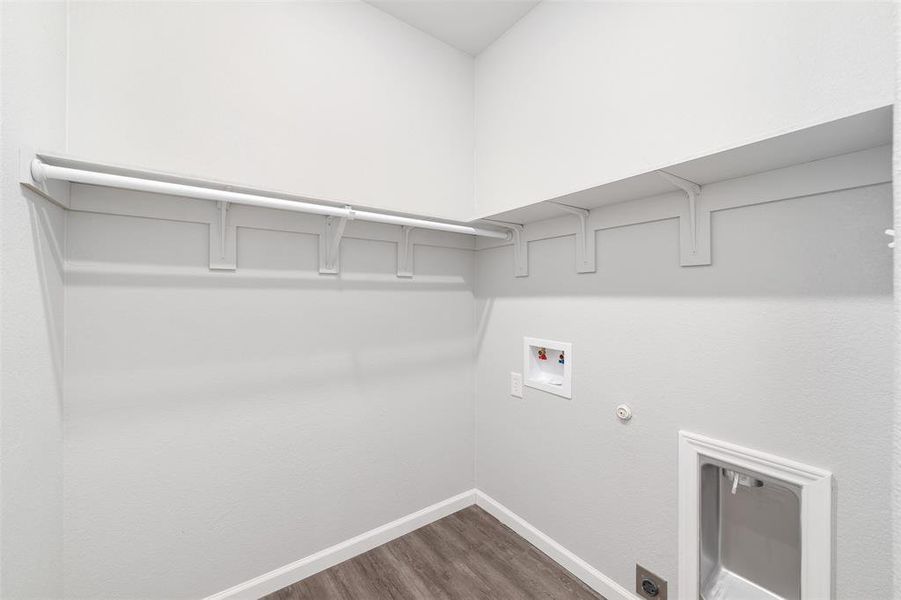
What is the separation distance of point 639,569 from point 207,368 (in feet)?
6.74

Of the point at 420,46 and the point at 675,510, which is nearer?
the point at 675,510

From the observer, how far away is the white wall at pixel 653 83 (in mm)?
998

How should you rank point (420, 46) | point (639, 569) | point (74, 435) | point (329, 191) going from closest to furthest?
point (74, 435)
point (639, 569)
point (329, 191)
point (420, 46)

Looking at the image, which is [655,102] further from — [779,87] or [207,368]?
[207,368]

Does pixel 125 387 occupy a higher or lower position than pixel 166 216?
lower

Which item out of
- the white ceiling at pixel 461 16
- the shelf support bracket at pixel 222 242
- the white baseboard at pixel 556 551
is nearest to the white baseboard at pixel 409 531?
the white baseboard at pixel 556 551

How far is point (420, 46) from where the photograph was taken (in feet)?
6.95

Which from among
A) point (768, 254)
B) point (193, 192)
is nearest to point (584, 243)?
point (768, 254)

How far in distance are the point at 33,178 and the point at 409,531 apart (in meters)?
2.23

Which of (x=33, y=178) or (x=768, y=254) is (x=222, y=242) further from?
(x=768, y=254)

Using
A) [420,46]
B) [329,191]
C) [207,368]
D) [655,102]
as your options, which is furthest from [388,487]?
[420,46]

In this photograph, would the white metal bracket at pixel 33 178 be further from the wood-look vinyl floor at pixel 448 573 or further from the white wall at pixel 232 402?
the wood-look vinyl floor at pixel 448 573

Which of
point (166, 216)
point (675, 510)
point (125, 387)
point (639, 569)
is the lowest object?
point (639, 569)

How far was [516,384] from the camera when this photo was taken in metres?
2.04
